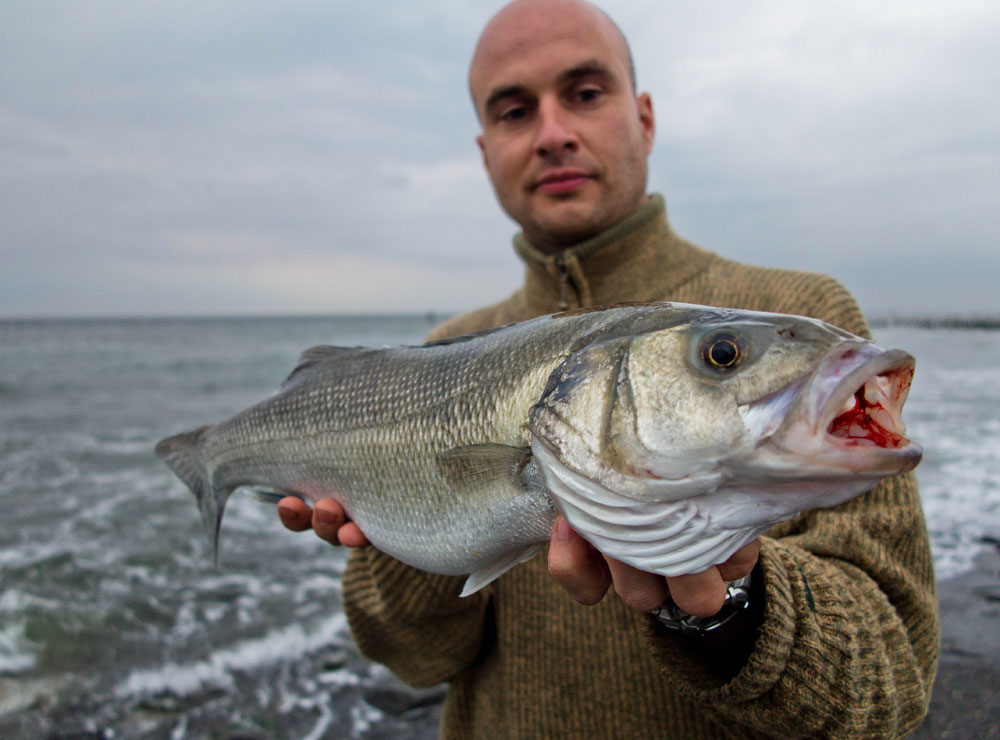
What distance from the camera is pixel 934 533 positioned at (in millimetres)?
7145

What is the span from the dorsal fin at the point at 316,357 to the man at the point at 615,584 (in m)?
0.48

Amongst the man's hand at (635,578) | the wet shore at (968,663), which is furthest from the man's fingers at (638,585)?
the wet shore at (968,663)

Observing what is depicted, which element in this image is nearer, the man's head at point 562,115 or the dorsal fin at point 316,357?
the dorsal fin at point 316,357

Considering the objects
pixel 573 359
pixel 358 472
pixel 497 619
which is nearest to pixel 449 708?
pixel 497 619

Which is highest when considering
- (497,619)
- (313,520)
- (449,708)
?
(313,520)

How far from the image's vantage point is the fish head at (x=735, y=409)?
3.63 feet

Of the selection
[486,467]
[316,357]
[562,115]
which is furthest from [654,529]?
[562,115]

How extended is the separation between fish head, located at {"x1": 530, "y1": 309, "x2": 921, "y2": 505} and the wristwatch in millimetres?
430

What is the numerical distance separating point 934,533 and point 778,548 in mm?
6915

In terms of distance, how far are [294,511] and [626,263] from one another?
1689mm

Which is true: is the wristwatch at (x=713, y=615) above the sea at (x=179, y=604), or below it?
above

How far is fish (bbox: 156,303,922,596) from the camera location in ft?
3.73

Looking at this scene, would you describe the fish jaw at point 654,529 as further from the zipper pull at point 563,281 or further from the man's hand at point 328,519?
the zipper pull at point 563,281

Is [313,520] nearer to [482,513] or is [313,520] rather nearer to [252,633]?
[482,513]
